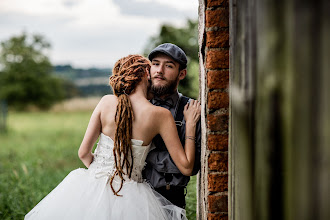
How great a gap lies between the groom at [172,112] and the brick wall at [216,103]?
45cm

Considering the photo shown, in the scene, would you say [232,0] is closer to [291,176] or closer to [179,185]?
[291,176]

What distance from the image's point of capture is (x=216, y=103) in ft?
7.20

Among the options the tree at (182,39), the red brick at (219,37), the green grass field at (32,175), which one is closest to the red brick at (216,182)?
the red brick at (219,37)

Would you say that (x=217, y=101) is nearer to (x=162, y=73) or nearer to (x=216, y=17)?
(x=216, y=17)

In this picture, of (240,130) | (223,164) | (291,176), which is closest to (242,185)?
(240,130)

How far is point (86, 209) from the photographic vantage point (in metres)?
2.55

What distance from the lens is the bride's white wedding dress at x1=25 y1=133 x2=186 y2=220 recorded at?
2.52 m

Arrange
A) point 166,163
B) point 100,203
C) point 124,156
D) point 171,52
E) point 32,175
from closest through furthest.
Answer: point 100,203
point 124,156
point 166,163
point 171,52
point 32,175

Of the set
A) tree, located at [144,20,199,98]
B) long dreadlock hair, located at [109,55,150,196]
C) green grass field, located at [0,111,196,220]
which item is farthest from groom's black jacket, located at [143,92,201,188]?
tree, located at [144,20,199,98]

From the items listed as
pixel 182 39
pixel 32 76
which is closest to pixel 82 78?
pixel 32 76

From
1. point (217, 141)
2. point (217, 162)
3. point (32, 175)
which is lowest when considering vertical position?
point (32, 175)

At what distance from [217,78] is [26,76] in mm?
46317

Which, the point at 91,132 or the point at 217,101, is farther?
the point at 91,132

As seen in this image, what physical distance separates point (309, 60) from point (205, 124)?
1.44m
